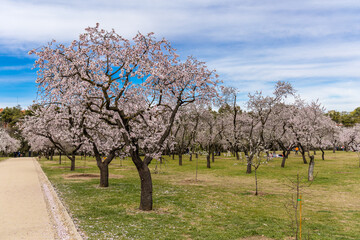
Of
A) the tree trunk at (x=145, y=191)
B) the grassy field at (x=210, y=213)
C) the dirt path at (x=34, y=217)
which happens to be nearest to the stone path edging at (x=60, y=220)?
the dirt path at (x=34, y=217)

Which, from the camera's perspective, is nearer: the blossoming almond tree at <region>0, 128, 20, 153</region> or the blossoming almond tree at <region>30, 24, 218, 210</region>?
the blossoming almond tree at <region>30, 24, 218, 210</region>

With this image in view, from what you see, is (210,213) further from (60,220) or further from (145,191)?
(60,220)

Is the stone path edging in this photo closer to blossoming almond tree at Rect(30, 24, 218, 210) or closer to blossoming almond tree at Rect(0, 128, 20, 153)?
blossoming almond tree at Rect(30, 24, 218, 210)

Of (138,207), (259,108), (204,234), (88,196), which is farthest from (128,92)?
(259,108)

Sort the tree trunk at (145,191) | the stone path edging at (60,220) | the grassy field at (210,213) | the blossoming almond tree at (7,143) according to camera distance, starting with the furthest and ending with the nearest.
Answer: the blossoming almond tree at (7,143)
the tree trunk at (145,191)
the grassy field at (210,213)
the stone path edging at (60,220)

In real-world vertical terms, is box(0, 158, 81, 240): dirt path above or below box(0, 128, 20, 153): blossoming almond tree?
below

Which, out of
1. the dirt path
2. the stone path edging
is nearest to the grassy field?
the stone path edging

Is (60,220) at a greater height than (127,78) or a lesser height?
lesser

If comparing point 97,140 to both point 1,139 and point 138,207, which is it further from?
point 1,139

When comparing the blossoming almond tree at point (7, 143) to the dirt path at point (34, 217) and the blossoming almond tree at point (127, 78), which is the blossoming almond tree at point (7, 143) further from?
the blossoming almond tree at point (127, 78)

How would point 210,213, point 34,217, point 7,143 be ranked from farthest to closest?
point 7,143, point 210,213, point 34,217

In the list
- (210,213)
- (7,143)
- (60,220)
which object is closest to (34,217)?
(60,220)

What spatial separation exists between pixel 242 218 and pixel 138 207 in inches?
216

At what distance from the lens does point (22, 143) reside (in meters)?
88.8
